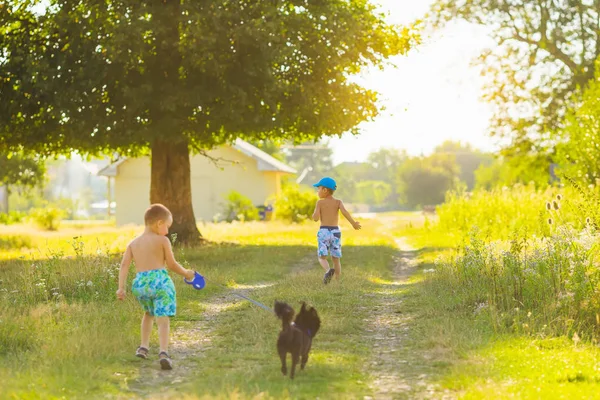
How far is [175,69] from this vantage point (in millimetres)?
21797

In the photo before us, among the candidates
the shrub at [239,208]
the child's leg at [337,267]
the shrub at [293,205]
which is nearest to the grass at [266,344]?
the child's leg at [337,267]

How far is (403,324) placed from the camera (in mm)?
10398

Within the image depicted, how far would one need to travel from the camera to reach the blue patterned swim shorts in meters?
8.14

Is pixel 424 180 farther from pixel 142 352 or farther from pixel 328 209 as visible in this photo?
pixel 142 352

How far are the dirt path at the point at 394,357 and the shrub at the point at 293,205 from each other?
97.8 feet

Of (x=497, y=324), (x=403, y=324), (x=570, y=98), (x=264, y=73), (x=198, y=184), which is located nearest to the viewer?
(x=497, y=324)

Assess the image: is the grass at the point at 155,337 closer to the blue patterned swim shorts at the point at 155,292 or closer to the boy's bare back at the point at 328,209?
the blue patterned swim shorts at the point at 155,292

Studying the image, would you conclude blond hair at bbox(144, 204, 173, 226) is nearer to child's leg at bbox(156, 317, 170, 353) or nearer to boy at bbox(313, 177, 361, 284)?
child's leg at bbox(156, 317, 170, 353)

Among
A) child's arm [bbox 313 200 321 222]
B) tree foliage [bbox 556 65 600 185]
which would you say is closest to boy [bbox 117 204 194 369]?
child's arm [bbox 313 200 321 222]

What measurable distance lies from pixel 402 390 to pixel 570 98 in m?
30.6

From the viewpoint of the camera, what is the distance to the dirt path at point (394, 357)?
23.1 ft

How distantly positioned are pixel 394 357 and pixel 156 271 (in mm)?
2465

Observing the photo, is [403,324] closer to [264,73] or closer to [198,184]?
[264,73]

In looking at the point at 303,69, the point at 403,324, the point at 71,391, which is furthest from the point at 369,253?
the point at 71,391
